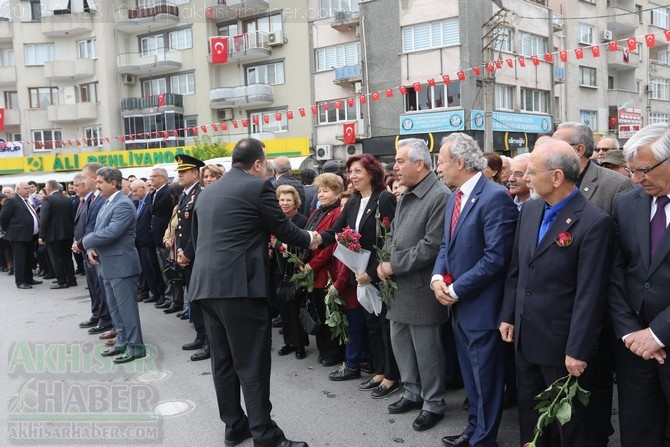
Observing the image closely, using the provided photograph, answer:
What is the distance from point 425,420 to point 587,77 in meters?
35.4

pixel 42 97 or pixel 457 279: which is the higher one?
pixel 42 97

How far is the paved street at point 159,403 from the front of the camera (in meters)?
4.33

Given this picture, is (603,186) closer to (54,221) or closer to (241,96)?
(54,221)

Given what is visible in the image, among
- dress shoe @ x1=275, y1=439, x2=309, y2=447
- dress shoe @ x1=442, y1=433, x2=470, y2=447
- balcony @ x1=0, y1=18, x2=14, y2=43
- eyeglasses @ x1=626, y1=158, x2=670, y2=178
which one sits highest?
balcony @ x1=0, y1=18, x2=14, y2=43

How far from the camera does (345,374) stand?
18.0ft

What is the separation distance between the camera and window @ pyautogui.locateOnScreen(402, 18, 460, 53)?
85.1 feet

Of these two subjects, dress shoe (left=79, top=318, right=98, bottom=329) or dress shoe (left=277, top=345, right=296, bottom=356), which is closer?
dress shoe (left=277, top=345, right=296, bottom=356)

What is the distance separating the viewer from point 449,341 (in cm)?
519

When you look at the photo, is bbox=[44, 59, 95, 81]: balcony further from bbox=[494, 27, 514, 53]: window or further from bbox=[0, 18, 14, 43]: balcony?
bbox=[494, 27, 514, 53]: window

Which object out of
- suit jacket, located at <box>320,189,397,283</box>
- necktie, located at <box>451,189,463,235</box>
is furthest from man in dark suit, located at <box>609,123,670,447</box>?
suit jacket, located at <box>320,189,397,283</box>

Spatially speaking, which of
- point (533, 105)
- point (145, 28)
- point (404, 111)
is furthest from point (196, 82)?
point (533, 105)

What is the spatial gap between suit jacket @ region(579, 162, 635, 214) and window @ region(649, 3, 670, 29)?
4361 cm

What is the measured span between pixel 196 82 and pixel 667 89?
34625 millimetres

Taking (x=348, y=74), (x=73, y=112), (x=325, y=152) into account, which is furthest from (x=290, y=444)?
(x=73, y=112)
